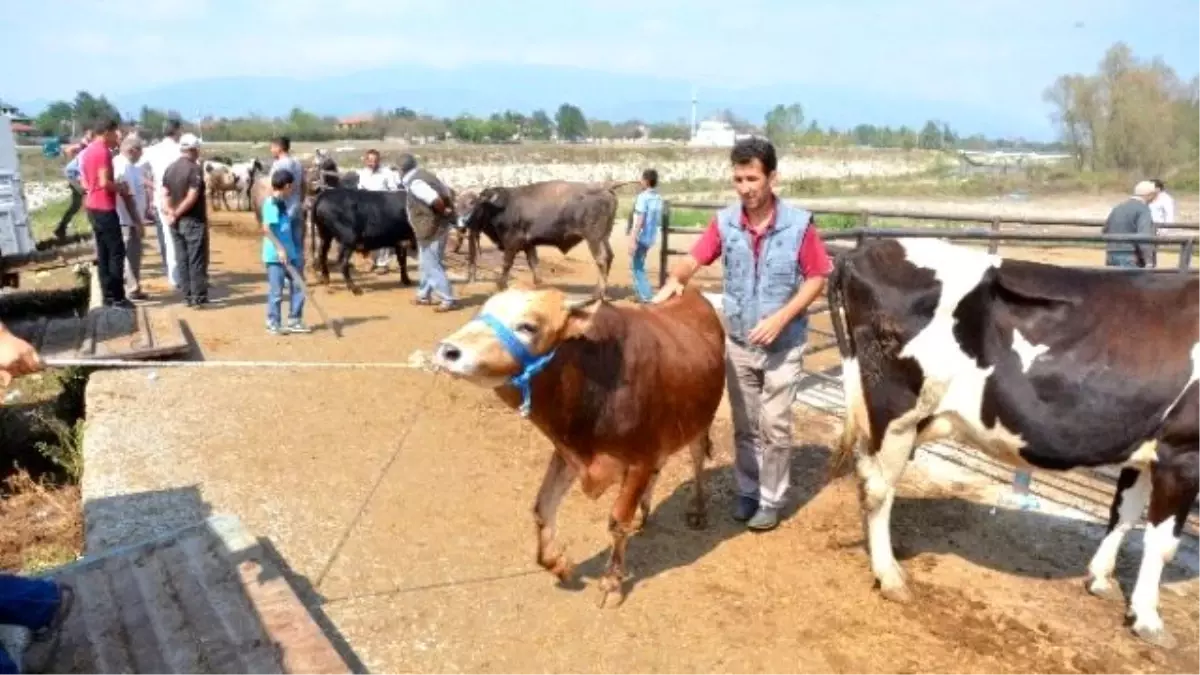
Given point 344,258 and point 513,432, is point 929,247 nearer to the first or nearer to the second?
point 513,432

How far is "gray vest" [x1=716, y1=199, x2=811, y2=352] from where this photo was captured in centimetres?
430

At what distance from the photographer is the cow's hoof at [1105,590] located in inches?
162

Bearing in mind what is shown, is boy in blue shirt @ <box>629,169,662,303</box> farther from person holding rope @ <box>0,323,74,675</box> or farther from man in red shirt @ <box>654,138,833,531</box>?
person holding rope @ <box>0,323,74,675</box>

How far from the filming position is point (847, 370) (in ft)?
14.2

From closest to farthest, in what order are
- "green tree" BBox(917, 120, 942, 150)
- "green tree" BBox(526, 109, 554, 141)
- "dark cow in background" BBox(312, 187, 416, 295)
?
"dark cow in background" BBox(312, 187, 416, 295) < "green tree" BBox(526, 109, 554, 141) < "green tree" BBox(917, 120, 942, 150)

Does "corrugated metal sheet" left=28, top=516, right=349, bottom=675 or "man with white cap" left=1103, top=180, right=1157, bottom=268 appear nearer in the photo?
"corrugated metal sheet" left=28, top=516, right=349, bottom=675

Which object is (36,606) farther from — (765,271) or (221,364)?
(765,271)

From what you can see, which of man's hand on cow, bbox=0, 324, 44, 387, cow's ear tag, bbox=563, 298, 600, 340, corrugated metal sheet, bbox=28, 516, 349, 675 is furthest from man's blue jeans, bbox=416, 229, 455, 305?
man's hand on cow, bbox=0, 324, 44, 387

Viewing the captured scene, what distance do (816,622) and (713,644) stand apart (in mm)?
Answer: 517

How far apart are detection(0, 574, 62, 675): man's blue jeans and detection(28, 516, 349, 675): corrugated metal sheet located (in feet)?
0.97

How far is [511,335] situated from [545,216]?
8.93 meters

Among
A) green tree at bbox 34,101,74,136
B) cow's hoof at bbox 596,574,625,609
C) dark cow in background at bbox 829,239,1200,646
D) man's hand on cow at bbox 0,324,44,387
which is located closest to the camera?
man's hand on cow at bbox 0,324,44,387

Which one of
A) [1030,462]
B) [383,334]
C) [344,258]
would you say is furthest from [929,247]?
[344,258]

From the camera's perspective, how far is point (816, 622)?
3846 millimetres
